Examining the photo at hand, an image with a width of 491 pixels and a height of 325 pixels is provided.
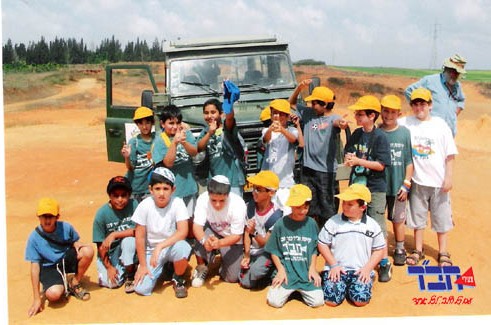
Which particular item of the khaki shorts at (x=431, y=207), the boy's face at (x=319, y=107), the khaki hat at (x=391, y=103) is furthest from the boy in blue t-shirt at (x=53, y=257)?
the khaki shorts at (x=431, y=207)

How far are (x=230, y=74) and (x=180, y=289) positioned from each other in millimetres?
3034

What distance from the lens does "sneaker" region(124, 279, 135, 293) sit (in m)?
4.12

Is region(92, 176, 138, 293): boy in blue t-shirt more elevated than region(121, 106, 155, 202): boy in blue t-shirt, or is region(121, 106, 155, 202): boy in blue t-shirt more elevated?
region(121, 106, 155, 202): boy in blue t-shirt

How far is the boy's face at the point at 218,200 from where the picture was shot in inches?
161

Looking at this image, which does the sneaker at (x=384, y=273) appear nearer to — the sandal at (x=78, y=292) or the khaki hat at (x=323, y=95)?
the khaki hat at (x=323, y=95)

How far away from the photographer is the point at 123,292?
416 cm

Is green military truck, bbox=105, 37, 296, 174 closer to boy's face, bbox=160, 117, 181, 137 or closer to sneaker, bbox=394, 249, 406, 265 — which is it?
boy's face, bbox=160, 117, 181, 137

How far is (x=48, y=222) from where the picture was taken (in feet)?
12.7

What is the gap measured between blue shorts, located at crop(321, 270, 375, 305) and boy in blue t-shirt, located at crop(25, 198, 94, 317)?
1.92 metres

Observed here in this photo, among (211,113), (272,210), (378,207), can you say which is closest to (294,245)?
(272,210)

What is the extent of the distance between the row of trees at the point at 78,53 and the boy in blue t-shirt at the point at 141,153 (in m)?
34.3

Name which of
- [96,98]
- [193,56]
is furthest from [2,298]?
[96,98]

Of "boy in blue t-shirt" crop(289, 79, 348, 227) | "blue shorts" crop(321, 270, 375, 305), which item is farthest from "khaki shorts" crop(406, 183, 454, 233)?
"blue shorts" crop(321, 270, 375, 305)

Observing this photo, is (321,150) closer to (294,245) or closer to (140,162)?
(294,245)
